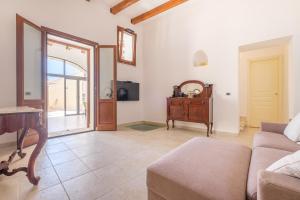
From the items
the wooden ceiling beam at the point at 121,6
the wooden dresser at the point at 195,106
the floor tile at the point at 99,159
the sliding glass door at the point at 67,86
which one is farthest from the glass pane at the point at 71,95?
the floor tile at the point at 99,159

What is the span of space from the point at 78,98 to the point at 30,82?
5265 mm

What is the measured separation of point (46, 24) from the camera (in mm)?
3299

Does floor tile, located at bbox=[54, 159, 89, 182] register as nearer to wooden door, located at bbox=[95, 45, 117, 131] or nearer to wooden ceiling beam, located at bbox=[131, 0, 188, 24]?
wooden door, located at bbox=[95, 45, 117, 131]

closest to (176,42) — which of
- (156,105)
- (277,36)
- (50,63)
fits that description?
(156,105)

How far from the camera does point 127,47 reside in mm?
5156

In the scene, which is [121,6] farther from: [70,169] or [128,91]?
[70,169]

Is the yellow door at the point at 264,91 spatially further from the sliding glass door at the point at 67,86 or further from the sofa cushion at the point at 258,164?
the sliding glass door at the point at 67,86

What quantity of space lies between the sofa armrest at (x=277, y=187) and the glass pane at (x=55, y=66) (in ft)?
26.4

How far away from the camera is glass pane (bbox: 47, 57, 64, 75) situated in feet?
22.7

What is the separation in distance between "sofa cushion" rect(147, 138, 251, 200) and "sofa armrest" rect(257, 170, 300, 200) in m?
0.17

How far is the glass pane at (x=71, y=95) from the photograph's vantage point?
26.2ft

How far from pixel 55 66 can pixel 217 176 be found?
811 cm

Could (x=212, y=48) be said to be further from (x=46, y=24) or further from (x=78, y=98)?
(x=78, y=98)

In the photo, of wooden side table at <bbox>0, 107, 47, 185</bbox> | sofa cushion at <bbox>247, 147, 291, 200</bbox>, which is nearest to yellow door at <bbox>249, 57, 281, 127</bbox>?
sofa cushion at <bbox>247, 147, 291, 200</bbox>
